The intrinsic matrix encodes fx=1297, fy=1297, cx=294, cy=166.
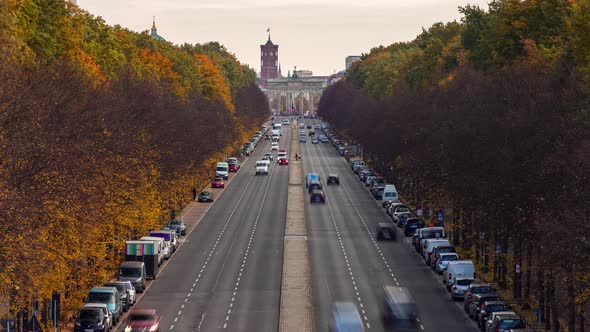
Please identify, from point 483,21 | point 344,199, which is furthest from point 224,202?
point 483,21

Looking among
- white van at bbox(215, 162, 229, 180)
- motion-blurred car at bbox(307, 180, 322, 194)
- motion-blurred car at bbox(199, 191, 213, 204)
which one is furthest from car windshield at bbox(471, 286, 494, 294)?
white van at bbox(215, 162, 229, 180)

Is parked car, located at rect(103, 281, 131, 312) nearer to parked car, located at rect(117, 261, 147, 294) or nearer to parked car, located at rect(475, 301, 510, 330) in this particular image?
parked car, located at rect(117, 261, 147, 294)

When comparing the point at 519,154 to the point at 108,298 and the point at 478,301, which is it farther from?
the point at 108,298

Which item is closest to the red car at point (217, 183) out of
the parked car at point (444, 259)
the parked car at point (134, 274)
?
the parked car at point (444, 259)

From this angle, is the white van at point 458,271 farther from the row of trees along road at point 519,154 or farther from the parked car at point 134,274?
the parked car at point 134,274

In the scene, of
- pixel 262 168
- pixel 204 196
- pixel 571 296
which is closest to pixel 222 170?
pixel 262 168

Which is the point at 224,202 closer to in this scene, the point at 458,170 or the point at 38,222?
the point at 458,170
